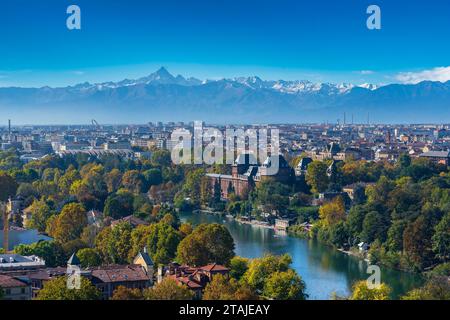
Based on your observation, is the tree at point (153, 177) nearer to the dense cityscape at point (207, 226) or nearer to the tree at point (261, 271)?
the dense cityscape at point (207, 226)

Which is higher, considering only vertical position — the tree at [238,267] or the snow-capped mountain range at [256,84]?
the snow-capped mountain range at [256,84]

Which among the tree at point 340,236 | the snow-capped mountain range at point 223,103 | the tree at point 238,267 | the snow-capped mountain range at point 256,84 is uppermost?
the snow-capped mountain range at point 256,84

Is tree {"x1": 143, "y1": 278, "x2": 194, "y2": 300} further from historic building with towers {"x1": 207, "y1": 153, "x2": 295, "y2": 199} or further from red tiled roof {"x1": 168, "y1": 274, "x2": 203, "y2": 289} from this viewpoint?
historic building with towers {"x1": 207, "y1": 153, "x2": 295, "y2": 199}

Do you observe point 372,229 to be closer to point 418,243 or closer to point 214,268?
point 418,243

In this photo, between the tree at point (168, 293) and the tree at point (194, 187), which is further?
the tree at point (194, 187)

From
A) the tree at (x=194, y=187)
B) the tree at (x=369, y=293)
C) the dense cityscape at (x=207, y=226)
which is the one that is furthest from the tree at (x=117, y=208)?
the tree at (x=369, y=293)

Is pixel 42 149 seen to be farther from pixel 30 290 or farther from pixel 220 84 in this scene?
pixel 220 84
